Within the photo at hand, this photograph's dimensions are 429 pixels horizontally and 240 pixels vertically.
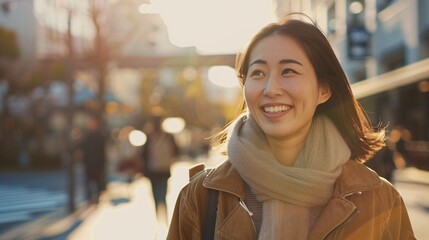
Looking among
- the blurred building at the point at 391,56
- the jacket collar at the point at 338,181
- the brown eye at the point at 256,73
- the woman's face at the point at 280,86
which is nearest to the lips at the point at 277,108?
the woman's face at the point at 280,86

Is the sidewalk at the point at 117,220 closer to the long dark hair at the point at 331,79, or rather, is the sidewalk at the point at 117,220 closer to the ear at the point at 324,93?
the long dark hair at the point at 331,79

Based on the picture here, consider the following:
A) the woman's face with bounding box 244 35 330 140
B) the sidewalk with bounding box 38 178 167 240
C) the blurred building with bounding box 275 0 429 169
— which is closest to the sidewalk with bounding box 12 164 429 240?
the sidewalk with bounding box 38 178 167 240

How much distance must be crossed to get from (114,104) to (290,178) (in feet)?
84.2

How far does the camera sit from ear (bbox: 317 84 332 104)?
2555mm

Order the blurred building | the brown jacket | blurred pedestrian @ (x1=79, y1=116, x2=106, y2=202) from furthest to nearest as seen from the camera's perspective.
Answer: the blurred building
blurred pedestrian @ (x1=79, y1=116, x2=106, y2=202)
the brown jacket

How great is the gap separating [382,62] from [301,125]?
25364 millimetres

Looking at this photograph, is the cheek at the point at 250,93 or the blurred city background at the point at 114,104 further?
the blurred city background at the point at 114,104

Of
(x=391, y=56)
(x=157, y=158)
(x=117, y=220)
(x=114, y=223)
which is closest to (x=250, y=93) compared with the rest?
(x=157, y=158)

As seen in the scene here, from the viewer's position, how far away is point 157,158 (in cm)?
Result: 882

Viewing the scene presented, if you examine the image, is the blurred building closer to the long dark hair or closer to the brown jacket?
the long dark hair

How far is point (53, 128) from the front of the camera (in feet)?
126

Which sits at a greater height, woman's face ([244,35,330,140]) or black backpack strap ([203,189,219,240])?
woman's face ([244,35,330,140])

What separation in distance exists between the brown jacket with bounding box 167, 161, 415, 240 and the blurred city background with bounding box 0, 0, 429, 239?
2.18 feet

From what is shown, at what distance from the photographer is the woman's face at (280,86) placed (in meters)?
2.38
